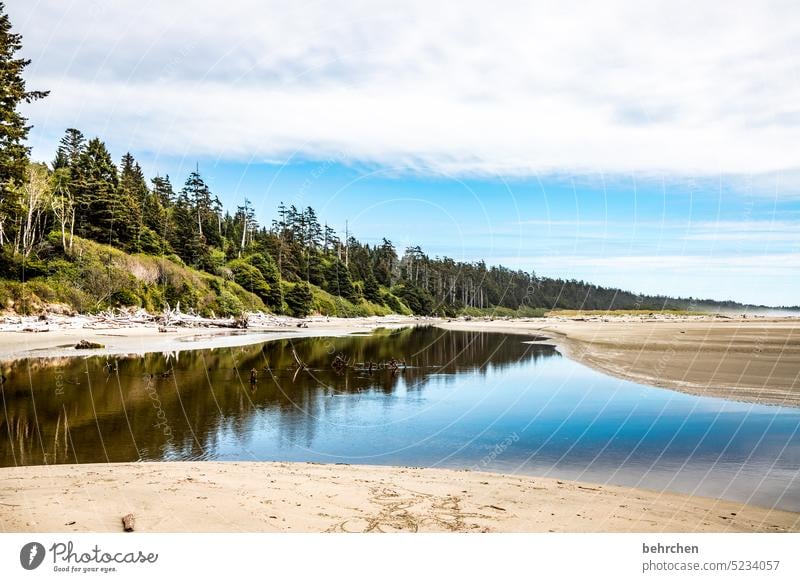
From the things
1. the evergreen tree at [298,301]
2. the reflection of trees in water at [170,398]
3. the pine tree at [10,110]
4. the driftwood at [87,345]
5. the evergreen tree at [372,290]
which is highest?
the pine tree at [10,110]

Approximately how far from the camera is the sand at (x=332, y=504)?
7.34 meters

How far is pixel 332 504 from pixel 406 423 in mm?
9684

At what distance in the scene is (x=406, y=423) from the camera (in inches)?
705

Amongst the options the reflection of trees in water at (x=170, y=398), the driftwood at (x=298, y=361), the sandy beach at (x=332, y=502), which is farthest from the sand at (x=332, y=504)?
the driftwood at (x=298, y=361)

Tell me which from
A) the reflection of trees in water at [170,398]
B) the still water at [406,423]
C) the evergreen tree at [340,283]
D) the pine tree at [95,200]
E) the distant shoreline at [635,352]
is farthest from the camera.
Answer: the evergreen tree at [340,283]

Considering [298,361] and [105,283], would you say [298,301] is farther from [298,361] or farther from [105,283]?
[298,361]

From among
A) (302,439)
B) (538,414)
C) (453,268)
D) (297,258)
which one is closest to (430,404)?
(538,414)

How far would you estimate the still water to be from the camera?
12812 mm

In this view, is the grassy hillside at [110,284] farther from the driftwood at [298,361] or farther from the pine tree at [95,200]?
the driftwood at [298,361]

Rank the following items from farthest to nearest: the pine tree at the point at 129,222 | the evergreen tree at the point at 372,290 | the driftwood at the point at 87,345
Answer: the evergreen tree at the point at 372,290 → the pine tree at the point at 129,222 → the driftwood at the point at 87,345

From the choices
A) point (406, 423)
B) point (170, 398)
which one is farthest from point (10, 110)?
point (406, 423)

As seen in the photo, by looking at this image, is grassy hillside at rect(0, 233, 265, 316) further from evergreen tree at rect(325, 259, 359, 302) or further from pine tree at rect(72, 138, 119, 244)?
evergreen tree at rect(325, 259, 359, 302)

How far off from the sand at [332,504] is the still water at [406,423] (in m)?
1.57
